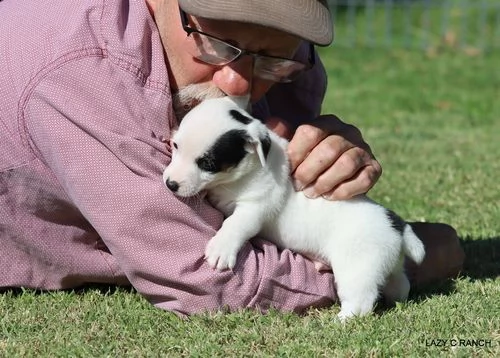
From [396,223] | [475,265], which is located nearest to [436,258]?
[475,265]

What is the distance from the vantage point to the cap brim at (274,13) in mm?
4086

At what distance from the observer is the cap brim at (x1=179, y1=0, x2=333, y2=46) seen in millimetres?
4086

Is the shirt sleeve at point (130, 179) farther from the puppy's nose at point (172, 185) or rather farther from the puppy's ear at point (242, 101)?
the puppy's ear at point (242, 101)

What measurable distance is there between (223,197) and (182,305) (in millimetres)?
490

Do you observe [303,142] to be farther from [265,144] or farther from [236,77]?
[236,77]

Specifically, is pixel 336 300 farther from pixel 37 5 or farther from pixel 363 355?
pixel 37 5

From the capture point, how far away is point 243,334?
13.5ft

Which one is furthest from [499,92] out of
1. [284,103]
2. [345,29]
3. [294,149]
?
[294,149]

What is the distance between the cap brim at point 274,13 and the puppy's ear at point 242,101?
0.39 metres

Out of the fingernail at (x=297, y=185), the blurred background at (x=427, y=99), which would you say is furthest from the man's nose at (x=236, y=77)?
the blurred background at (x=427, y=99)

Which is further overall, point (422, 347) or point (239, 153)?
point (239, 153)

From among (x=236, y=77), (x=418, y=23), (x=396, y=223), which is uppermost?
(x=236, y=77)

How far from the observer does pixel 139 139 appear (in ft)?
13.6

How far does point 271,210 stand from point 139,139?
0.67 metres
